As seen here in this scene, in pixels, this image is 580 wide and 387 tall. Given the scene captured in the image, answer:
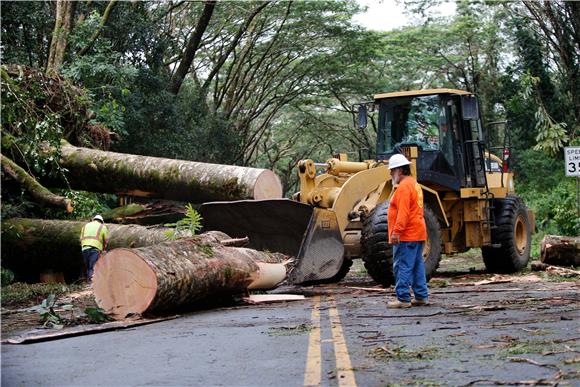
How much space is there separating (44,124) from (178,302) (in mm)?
4726

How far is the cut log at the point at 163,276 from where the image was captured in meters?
10.5

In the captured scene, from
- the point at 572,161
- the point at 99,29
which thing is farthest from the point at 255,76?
the point at 572,161

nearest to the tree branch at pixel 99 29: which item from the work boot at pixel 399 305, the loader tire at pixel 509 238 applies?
the loader tire at pixel 509 238

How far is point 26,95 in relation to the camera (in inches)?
591

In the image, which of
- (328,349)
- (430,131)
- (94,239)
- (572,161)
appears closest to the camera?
(328,349)

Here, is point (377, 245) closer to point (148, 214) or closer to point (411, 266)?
point (411, 266)

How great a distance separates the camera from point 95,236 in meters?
15.3

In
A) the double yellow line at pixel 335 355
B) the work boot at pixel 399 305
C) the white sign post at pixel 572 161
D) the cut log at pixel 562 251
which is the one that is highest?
the white sign post at pixel 572 161

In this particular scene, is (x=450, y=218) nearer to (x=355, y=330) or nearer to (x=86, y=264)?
(x=86, y=264)

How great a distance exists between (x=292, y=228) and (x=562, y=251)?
267 inches

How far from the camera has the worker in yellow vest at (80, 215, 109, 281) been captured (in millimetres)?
15289

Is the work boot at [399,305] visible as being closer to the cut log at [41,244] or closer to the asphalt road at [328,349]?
the asphalt road at [328,349]

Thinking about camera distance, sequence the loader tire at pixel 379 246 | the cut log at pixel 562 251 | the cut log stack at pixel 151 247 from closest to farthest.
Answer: the cut log stack at pixel 151 247 < the loader tire at pixel 379 246 < the cut log at pixel 562 251

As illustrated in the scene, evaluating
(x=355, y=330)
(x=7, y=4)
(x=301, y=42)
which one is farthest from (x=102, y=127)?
(x=301, y=42)
